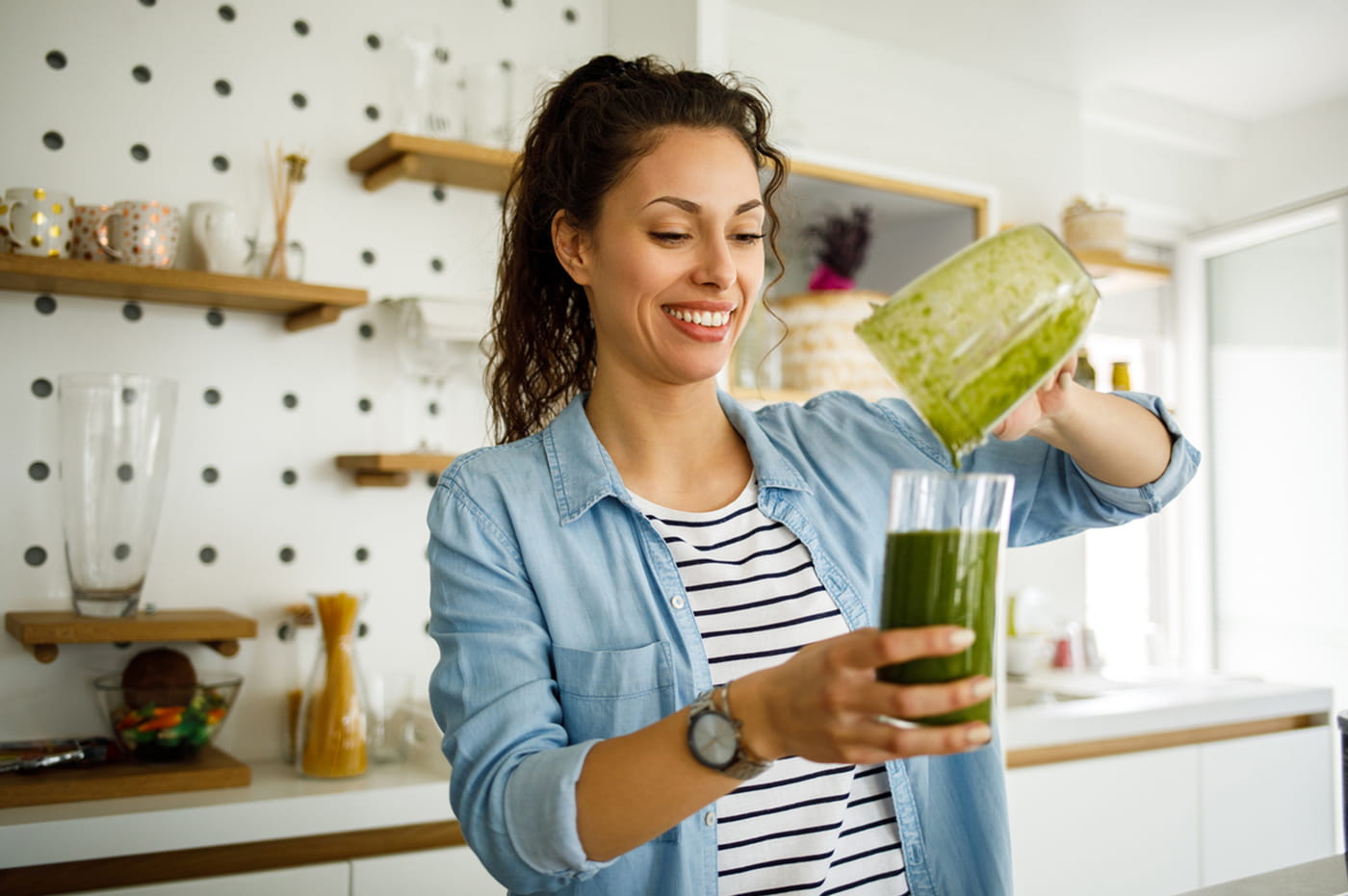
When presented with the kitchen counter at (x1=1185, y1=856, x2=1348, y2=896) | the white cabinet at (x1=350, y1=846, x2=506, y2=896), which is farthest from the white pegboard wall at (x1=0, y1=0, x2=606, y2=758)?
the kitchen counter at (x1=1185, y1=856, x2=1348, y2=896)

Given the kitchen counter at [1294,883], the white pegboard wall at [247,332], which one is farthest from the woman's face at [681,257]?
the white pegboard wall at [247,332]

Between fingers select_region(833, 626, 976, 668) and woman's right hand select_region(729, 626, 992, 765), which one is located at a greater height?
fingers select_region(833, 626, 976, 668)

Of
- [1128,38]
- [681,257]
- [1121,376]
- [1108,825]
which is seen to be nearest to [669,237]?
[681,257]

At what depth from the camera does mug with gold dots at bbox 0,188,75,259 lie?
5.72ft

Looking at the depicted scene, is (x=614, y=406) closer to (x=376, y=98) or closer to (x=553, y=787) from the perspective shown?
(x=553, y=787)

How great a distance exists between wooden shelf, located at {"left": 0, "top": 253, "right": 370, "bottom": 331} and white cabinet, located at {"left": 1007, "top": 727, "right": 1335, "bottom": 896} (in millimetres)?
1720

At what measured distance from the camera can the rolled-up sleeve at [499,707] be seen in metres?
0.84

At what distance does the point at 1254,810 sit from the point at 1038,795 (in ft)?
2.77

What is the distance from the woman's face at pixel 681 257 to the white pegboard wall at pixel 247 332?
1.15 meters

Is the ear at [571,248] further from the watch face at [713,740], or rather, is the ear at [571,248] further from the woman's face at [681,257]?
the watch face at [713,740]

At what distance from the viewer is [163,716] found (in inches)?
70.7

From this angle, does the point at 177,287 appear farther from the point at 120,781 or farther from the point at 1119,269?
the point at 1119,269

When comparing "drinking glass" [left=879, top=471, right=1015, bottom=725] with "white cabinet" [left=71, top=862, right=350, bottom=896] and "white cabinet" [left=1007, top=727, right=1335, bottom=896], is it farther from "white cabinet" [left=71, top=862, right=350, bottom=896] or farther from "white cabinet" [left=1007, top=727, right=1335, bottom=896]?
"white cabinet" [left=1007, top=727, right=1335, bottom=896]

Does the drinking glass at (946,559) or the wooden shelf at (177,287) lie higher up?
the wooden shelf at (177,287)
